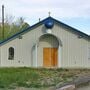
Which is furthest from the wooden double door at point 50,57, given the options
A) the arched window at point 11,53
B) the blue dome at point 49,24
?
the arched window at point 11,53

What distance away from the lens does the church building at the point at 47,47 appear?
42156 millimetres

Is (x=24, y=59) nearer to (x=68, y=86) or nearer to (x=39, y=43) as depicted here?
(x=39, y=43)

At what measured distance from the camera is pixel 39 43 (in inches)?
1684

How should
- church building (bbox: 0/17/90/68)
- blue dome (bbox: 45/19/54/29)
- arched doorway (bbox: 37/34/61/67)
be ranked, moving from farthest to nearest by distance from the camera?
arched doorway (bbox: 37/34/61/67)
church building (bbox: 0/17/90/68)
blue dome (bbox: 45/19/54/29)

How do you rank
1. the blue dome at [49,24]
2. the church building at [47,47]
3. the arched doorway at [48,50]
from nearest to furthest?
1. the blue dome at [49,24]
2. the church building at [47,47]
3. the arched doorway at [48,50]

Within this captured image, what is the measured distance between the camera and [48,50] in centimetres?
4294

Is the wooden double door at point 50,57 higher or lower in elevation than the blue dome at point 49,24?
lower

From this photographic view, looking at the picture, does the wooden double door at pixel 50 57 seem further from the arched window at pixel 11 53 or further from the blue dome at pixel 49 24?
the arched window at pixel 11 53

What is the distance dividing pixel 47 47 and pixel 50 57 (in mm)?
1066

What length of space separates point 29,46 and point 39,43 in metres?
1.06

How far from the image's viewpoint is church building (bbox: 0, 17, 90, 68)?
42156 millimetres

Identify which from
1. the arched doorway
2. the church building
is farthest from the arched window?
the arched doorway

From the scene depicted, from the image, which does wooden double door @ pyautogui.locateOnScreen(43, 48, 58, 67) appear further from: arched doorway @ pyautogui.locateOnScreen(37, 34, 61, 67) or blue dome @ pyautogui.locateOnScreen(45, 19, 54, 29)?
blue dome @ pyautogui.locateOnScreen(45, 19, 54, 29)

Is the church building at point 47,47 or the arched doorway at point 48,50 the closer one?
the church building at point 47,47
